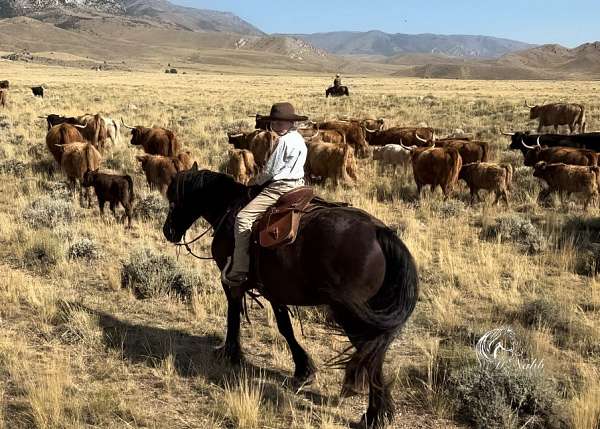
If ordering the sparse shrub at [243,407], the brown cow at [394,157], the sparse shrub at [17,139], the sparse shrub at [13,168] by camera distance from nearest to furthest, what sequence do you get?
the sparse shrub at [243,407]
the sparse shrub at [13,168]
the brown cow at [394,157]
the sparse shrub at [17,139]

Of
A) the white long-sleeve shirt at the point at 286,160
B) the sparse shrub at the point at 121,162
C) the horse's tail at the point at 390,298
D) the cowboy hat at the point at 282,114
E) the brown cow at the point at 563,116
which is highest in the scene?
the brown cow at the point at 563,116

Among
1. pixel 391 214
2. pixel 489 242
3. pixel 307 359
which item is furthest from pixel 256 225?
pixel 391 214

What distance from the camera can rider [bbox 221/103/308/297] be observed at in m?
4.54

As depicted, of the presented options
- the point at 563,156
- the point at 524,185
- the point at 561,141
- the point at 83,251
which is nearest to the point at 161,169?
the point at 83,251

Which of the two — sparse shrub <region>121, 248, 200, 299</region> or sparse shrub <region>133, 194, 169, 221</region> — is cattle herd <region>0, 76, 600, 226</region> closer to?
sparse shrub <region>133, 194, 169, 221</region>

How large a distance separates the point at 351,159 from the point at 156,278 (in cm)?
711

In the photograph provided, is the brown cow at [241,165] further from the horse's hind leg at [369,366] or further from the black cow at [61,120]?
the horse's hind leg at [369,366]

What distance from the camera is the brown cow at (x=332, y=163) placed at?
41.7ft

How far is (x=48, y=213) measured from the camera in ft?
31.9

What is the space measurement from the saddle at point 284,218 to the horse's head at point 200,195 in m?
0.73

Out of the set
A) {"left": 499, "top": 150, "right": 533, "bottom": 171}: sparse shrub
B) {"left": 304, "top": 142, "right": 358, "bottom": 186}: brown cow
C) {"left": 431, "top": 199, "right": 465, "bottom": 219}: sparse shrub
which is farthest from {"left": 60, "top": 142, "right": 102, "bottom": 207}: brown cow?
{"left": 499, "top": 150, "right": 533, "bottom": 171}: sparse shrub

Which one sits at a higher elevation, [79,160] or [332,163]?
[332,163]

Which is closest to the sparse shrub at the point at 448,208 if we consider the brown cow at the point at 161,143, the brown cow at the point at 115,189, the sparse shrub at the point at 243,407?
the brown cow at the point at 115,189

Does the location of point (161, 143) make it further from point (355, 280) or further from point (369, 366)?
point (369, 366)
